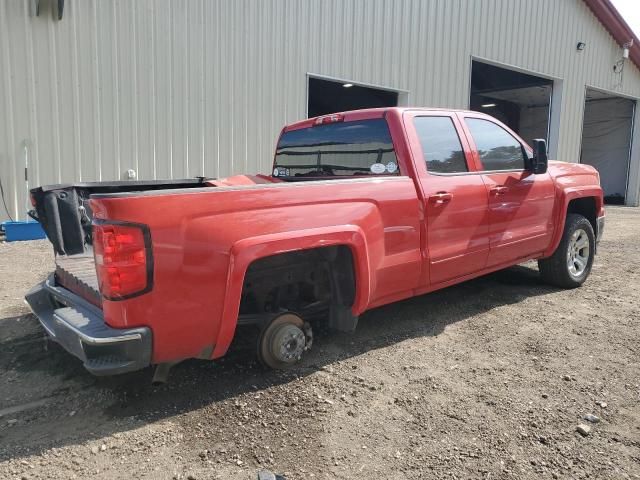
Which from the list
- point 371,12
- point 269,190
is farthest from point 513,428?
point 371,12

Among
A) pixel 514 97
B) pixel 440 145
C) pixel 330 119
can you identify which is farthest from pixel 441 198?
pixel 514 97

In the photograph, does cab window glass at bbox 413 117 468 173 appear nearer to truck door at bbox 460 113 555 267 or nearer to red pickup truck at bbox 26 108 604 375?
red pickup truck at bbox 26 108 604 375

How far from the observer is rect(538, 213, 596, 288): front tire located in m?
5.45

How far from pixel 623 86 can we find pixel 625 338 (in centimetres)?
1795

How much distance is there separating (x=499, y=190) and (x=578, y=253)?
6.25 ft

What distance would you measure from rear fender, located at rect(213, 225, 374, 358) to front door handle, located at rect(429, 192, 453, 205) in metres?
0.83

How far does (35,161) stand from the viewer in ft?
25.4

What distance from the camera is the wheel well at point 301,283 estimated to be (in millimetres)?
3350

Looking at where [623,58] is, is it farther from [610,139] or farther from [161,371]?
[161,371]

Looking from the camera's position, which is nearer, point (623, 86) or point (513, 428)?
point (513, 428)

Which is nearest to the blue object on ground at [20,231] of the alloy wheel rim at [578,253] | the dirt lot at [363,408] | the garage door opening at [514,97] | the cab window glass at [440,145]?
the dirt lot at [363,408]

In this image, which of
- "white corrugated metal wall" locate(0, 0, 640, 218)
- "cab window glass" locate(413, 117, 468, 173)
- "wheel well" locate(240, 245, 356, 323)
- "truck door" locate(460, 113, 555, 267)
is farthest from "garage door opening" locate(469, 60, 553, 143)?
"wheel well" locate(240, 245, 356, 323)

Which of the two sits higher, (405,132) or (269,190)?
(405,132)

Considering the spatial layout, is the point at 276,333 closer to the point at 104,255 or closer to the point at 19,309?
the point at 104,255
